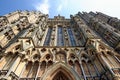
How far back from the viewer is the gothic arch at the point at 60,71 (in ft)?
34.7

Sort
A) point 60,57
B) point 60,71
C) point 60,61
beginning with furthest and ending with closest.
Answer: point 60,57 < point 60,61 < point 60,71

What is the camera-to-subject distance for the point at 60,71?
11.4 m

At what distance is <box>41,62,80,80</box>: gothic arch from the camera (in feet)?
34.7

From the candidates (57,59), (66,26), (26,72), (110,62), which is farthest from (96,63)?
(66,26)

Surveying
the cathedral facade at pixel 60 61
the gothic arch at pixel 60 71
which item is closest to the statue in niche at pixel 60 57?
the cathedral facade at pixel 60 61

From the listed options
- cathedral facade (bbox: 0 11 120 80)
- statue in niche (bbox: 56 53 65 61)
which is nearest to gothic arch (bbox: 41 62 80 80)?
cathedral facade (bbox: 0 11 120 80)

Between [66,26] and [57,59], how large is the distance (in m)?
13.1

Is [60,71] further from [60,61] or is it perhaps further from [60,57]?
[60,57]

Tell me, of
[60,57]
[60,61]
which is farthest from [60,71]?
[60,57]

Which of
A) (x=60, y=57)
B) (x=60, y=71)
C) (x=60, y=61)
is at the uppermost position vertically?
(x=60, y=57)

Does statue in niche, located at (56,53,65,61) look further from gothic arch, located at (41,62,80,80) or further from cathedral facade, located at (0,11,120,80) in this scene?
gothic arch, located at (41,62,80,80)

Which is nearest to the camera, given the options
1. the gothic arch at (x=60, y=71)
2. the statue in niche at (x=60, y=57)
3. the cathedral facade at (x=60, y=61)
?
the cathedral facade at (x=60, y=61)

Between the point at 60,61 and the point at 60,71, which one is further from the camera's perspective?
the point at 60,61

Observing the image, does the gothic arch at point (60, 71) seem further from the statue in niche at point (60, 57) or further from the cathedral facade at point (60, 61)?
the statue in niche at point (60, 57)
